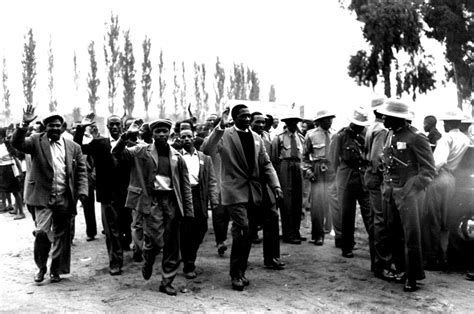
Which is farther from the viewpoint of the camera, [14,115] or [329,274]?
[14,115]

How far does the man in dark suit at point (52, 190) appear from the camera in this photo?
6.33 meters

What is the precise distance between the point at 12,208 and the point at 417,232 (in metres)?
11.3

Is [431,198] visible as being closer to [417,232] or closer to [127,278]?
[417,232]

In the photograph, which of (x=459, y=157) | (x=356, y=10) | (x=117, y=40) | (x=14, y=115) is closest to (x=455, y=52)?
(x=356, y=10)

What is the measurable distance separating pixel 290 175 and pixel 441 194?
262 centimetres

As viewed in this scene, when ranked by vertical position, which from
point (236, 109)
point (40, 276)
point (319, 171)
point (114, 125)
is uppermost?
point (236, 109)

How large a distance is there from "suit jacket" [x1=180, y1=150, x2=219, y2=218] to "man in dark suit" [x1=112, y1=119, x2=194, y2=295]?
76cm

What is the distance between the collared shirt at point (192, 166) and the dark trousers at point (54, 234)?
64.4 inches

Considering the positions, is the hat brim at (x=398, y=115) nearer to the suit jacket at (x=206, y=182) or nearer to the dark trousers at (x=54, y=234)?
the suit jacket at (x=206, y=182)

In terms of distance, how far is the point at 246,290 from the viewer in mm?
6016

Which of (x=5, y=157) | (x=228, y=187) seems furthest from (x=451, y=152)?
(x=5, y=157)

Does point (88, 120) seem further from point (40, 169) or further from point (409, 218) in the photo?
point (409, 218)

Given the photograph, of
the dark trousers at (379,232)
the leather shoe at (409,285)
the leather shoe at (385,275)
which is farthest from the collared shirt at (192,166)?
the leather shoe at (409,285)

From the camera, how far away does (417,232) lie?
19.1 ft
